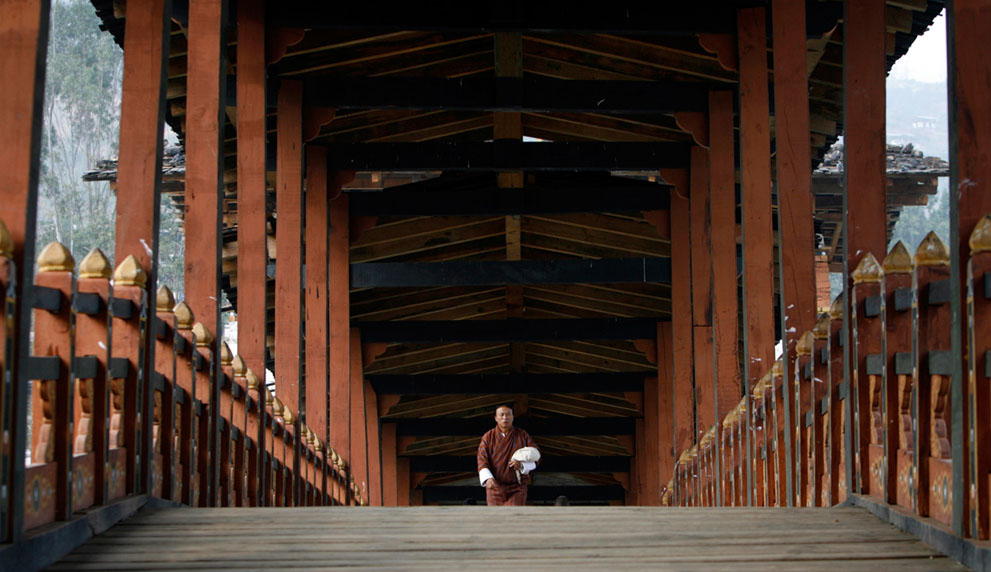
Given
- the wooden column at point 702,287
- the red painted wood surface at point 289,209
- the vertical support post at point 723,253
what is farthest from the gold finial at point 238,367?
the wooden column at point 702,287

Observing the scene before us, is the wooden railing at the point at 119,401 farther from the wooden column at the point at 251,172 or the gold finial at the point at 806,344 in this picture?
the gold finial at the point at 806,344

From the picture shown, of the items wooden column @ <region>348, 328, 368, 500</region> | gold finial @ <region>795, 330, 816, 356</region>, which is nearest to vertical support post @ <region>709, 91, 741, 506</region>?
gold finial @ <region>795, 330, 816, 356</region>

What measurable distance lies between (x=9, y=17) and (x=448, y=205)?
33.8 feet

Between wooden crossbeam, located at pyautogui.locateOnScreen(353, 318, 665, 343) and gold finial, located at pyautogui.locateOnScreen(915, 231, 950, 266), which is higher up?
wooden crossbeam, located at pyautogui.locateOnScreen(353, 318, 665, 343)

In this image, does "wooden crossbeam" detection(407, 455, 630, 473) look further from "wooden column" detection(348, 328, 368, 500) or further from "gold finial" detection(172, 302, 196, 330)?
"gold finial" detection(172, 302, 196, 330)

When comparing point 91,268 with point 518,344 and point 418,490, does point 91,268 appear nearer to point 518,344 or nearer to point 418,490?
point 518,344

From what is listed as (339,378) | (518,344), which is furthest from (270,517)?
(518,344)

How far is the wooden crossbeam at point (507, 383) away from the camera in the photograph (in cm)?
1909

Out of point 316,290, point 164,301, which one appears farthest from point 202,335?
point 316,290

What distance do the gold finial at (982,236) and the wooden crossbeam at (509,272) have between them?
10.8 metres

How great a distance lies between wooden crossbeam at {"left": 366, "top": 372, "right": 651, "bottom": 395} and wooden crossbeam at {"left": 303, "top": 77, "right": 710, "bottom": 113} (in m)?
7.59

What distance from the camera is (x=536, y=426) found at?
70.5 feet

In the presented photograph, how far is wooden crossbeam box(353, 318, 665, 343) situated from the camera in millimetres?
16969

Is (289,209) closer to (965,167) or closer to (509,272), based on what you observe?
(509,272)
